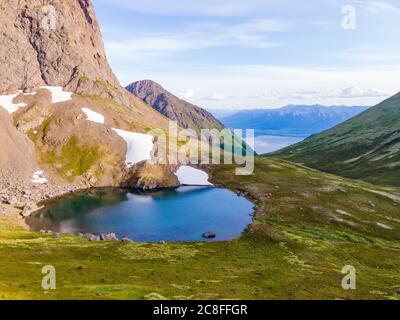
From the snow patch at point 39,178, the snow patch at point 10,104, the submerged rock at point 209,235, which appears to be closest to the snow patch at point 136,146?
the snow patch at point 39,178

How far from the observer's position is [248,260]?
260 ft

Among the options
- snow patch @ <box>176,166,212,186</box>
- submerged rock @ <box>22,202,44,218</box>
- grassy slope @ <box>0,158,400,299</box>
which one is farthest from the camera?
snow patch @ <box>176,166,212,186</box>

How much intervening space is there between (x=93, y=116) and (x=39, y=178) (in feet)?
171

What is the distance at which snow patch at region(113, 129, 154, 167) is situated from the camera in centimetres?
17538

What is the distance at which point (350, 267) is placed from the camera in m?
78.2

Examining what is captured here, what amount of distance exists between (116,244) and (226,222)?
3610 cm

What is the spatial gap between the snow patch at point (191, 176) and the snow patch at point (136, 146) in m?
16.3

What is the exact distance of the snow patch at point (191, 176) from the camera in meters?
166

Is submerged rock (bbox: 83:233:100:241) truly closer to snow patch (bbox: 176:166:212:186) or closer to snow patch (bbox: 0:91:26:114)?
snow patch (bbox: 176:166:212:186)

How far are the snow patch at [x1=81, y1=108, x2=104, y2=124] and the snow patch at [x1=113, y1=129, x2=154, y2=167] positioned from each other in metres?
10.1
